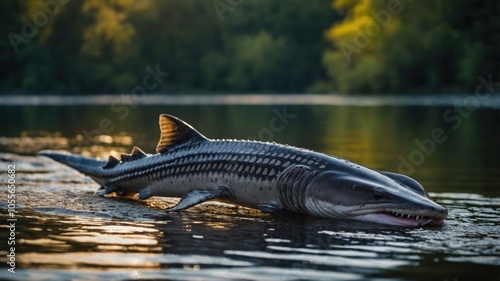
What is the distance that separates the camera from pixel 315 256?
29.7 ft

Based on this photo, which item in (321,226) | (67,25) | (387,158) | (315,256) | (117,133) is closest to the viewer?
(315,256)

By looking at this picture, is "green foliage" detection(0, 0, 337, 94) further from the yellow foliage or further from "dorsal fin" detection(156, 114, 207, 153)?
"dorsal fin" detection(156, 114, 207, 153)

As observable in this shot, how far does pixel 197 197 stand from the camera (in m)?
12.1

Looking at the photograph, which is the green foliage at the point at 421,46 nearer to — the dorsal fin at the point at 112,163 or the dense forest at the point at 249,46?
the dense forest at the point at 249,46

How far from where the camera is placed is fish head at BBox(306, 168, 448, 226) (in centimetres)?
1080

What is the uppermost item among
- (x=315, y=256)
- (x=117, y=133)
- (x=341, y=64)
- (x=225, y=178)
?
(x=341, y=64)

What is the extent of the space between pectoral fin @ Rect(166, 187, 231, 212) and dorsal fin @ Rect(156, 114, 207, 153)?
1.15 m

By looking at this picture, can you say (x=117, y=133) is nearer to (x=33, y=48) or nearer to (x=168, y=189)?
(x=168, y=189)

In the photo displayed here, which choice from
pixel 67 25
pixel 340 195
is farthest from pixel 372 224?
pixel 67 25

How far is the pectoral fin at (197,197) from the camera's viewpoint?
11.9m

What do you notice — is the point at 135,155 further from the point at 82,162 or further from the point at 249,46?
the point at 249,46

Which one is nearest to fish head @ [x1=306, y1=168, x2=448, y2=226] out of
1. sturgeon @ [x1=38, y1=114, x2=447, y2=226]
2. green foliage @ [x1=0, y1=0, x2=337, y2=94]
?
sturgeon @ [x1=38, y1=114, x2=447, y2=226]

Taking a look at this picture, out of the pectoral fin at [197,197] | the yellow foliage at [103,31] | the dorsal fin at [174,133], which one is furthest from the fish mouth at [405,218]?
the yellow foliage at [103,31]

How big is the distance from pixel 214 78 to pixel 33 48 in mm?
26507
